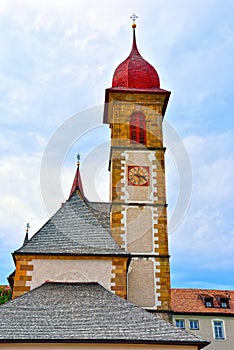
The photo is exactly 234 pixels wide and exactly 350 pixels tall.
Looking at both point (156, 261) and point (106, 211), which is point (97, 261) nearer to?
point (156, 261)

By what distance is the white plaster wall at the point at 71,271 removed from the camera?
1639cm

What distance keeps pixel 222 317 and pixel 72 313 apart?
63.1ft

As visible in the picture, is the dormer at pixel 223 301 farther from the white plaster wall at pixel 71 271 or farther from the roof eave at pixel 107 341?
the roof eave at pixel 107 341

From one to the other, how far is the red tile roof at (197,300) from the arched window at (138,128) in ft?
41.9

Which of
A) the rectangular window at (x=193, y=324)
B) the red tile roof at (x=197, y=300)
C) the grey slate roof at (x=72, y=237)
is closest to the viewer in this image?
the grey slate roof at (x=72, y=237)

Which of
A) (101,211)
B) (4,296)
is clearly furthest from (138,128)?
(4,296)

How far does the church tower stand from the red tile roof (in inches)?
427

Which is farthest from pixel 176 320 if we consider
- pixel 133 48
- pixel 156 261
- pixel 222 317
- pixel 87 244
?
pixel 133 48

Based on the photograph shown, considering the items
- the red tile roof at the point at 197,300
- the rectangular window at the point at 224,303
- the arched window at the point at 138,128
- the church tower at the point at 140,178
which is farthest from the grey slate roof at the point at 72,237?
the rectangular window at the point at 224,303

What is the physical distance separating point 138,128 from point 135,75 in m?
3.64

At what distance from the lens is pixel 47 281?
16.3 metres

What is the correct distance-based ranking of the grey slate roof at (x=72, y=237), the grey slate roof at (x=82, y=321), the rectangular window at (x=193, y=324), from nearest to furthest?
the grey slate roof at (x=82, y=321) < the grey slate roof at (x=72, y=237) < the rectangular window at (x=193, y=324)

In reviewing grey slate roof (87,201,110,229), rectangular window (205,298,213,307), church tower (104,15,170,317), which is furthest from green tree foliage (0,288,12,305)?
rectangular window (205,298,213,307)

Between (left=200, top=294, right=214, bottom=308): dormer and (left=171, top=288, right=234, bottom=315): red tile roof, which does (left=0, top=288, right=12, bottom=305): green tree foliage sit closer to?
(left=171, top=288, right=234, bottom=315): red tile roof
